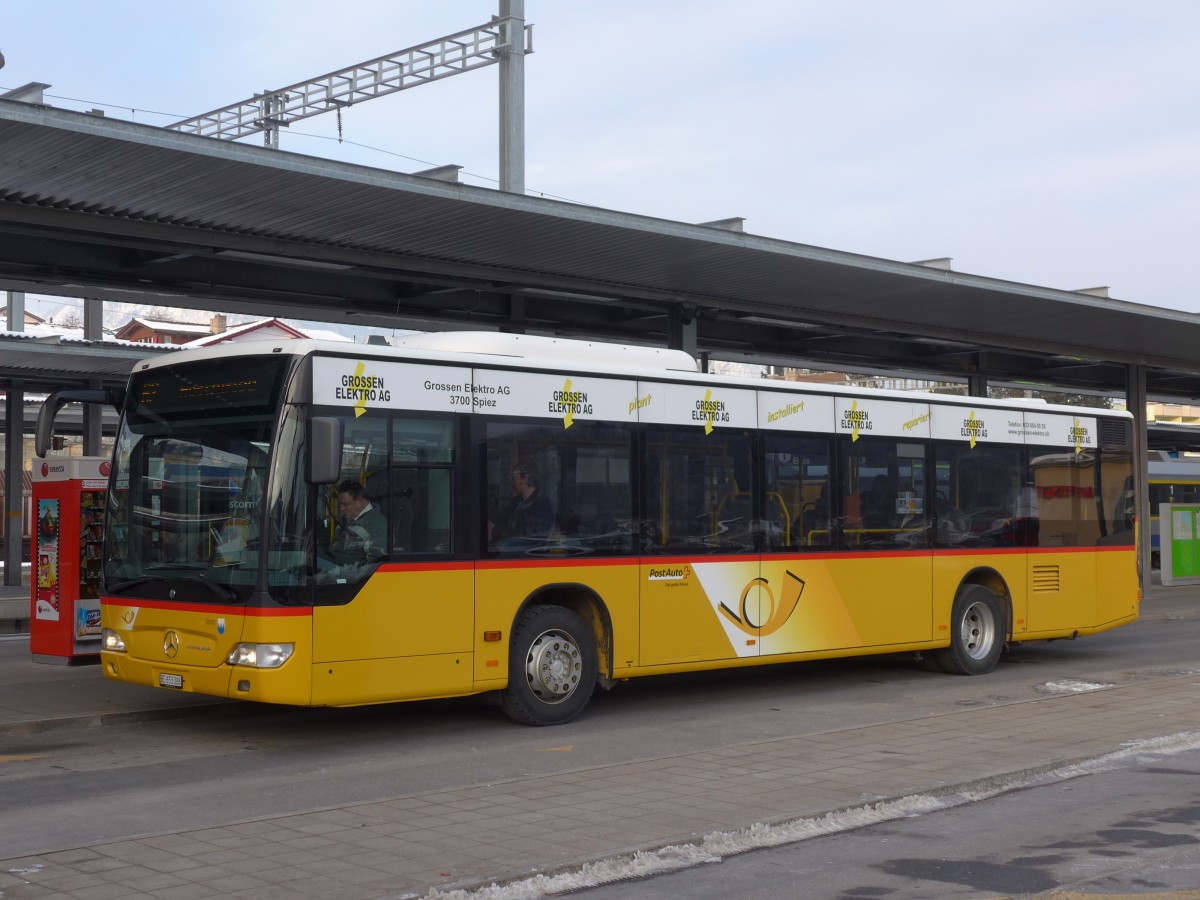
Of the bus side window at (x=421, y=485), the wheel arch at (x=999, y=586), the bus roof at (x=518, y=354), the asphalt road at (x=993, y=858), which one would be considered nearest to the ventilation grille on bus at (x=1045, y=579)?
the wheel arch at (x=999, y=586)

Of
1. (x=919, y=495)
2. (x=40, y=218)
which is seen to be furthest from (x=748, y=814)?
(x=40, y=218)

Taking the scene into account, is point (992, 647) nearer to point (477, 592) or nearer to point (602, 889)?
point (477, 592)

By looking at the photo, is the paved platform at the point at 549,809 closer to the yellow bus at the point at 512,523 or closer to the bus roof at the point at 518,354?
the yellow bus at the point at 512,523

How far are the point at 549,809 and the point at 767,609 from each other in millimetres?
5635

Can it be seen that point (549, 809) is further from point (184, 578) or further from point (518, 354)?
point (518, 354)

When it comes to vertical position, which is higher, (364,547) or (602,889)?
(364,547)

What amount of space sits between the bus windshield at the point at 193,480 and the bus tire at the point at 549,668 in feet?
8.01

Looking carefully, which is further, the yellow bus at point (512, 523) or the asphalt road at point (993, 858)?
the yellow bus at point (512, 523)

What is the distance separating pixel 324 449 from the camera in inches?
383

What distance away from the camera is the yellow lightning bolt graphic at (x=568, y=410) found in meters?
11.7

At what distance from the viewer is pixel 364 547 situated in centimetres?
1023

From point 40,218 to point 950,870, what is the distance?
1167cm

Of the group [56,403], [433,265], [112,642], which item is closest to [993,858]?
[112,642]

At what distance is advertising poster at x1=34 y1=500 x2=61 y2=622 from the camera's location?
1455 centimetres
